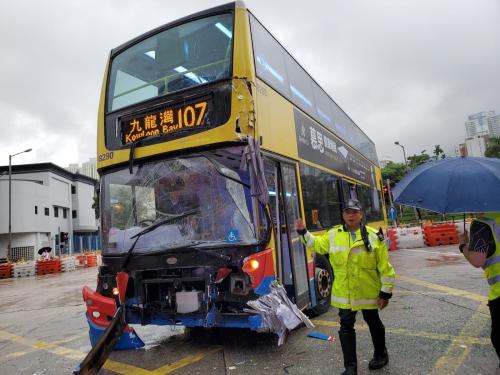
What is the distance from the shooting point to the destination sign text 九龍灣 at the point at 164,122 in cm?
490

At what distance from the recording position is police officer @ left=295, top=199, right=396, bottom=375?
11.7ft

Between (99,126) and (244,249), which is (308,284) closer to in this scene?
(244,249)

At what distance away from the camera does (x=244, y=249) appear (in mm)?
4449

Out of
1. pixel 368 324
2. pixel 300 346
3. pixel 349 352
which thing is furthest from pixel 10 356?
pixel 368 324

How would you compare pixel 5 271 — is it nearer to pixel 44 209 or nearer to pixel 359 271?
pixel 44 209

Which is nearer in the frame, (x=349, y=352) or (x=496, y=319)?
(x=496, y=319)

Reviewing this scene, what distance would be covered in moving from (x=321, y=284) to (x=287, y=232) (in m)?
1.50

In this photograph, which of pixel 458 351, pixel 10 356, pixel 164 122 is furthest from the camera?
pixel 10 356

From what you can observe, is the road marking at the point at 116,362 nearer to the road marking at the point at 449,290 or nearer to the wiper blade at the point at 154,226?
the wiper blade at the point at 154,226

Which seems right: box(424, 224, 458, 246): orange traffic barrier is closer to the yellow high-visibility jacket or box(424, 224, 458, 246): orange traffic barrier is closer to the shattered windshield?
the shattered windshield

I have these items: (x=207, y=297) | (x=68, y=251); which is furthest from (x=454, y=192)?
(x=68, y=251)

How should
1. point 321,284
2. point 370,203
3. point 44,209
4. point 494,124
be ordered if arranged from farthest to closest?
point 494,124
point 44,209
point 370,203
point 321,284

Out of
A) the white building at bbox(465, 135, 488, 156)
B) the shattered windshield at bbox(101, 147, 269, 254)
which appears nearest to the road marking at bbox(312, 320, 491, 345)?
the shattered windshield at bbox(101, 147, 269, 254)

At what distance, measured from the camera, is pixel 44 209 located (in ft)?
137
